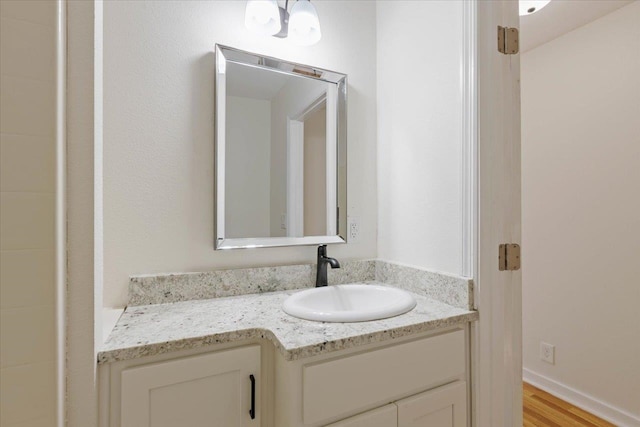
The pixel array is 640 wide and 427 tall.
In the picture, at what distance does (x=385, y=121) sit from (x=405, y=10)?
0.49m

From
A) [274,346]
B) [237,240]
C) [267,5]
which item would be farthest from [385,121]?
[274,346]

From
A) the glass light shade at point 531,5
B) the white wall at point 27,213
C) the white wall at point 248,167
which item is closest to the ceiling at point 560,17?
the glass light shade at point 531,5

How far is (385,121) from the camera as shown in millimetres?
1567

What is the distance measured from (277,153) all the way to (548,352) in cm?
225

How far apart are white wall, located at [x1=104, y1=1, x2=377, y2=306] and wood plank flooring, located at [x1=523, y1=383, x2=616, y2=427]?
182 centimetres

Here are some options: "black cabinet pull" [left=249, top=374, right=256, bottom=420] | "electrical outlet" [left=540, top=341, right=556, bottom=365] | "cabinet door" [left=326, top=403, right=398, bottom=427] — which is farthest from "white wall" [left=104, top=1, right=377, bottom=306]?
"electrical outlet" [left=540, top=341, right=556, bottom=365]

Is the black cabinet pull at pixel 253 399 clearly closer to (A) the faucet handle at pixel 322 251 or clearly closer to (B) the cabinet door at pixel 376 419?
(B) the cabinet door at pixel 376 419

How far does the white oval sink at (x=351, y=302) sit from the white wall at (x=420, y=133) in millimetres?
214

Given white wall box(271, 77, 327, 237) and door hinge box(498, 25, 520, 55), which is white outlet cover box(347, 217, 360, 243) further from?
door hinge box(498, 25, 520, 55)

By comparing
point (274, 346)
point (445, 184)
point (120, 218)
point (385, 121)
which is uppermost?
point (385, 121)

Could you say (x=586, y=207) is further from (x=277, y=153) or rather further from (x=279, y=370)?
(x=279, y=370)

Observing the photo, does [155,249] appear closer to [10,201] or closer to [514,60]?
[10,201]

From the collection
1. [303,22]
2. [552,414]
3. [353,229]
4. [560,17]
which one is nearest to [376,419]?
[353,229]

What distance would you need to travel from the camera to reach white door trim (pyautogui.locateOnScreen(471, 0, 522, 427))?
1.09m
